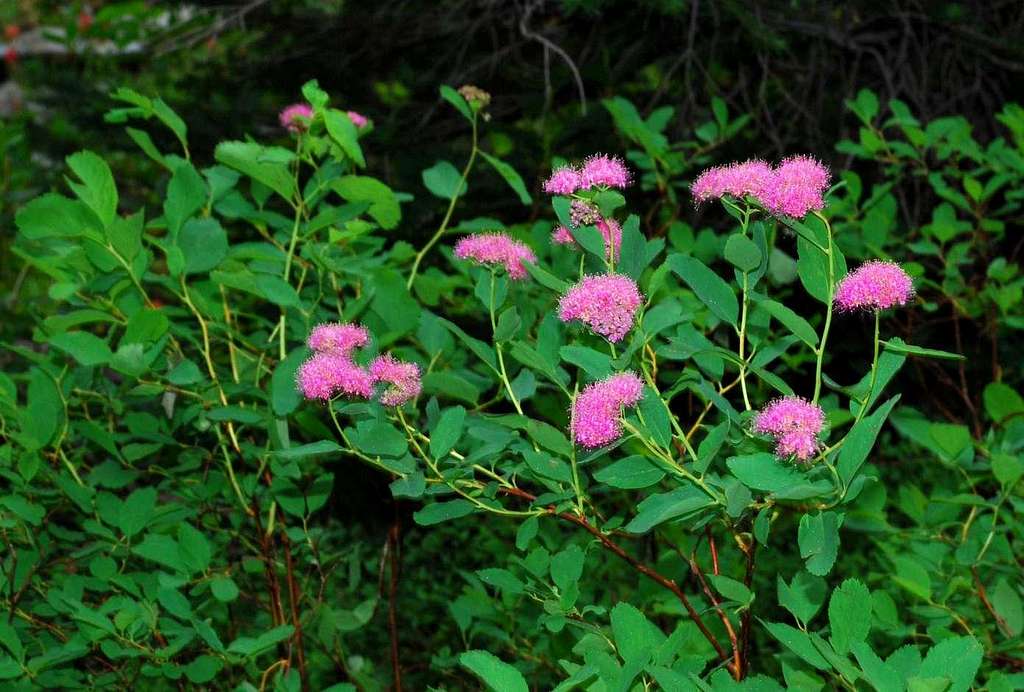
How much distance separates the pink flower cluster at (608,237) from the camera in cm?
103

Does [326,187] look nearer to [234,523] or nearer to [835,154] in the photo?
[234,523]

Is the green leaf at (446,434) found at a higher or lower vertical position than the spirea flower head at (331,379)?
lower

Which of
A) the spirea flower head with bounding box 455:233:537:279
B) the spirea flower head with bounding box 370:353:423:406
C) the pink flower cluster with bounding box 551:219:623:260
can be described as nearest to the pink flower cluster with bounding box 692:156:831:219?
the pink flower cluster with bounding box 551:219:623:260

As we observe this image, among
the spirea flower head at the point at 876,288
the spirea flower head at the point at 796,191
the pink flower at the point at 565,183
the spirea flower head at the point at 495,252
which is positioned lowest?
the spirea flower head at the point at 495,252

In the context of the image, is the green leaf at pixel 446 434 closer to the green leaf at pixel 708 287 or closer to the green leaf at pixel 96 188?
the green leaf at pixel 708 287

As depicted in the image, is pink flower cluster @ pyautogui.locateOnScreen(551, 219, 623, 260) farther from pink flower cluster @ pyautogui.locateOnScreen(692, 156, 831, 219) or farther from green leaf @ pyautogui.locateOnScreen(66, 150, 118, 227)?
green leaf @ pyautogui.locateOnScreen(66, 150, 118, 227)

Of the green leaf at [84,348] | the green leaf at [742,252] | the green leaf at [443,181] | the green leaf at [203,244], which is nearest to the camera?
the green leaf at [742,252]

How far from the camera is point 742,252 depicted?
948mm

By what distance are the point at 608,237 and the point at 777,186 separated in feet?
0.60

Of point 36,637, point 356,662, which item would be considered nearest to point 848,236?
point 356,662

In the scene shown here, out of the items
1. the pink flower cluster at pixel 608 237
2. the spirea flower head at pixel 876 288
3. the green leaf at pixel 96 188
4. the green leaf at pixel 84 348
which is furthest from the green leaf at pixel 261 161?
the spirea flower head at pixel 876 288

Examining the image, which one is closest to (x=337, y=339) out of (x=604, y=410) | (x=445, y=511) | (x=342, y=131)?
(x=445, y=511)

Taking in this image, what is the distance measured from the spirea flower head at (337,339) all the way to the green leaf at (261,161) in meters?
0.35

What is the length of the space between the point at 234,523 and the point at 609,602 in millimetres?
755
